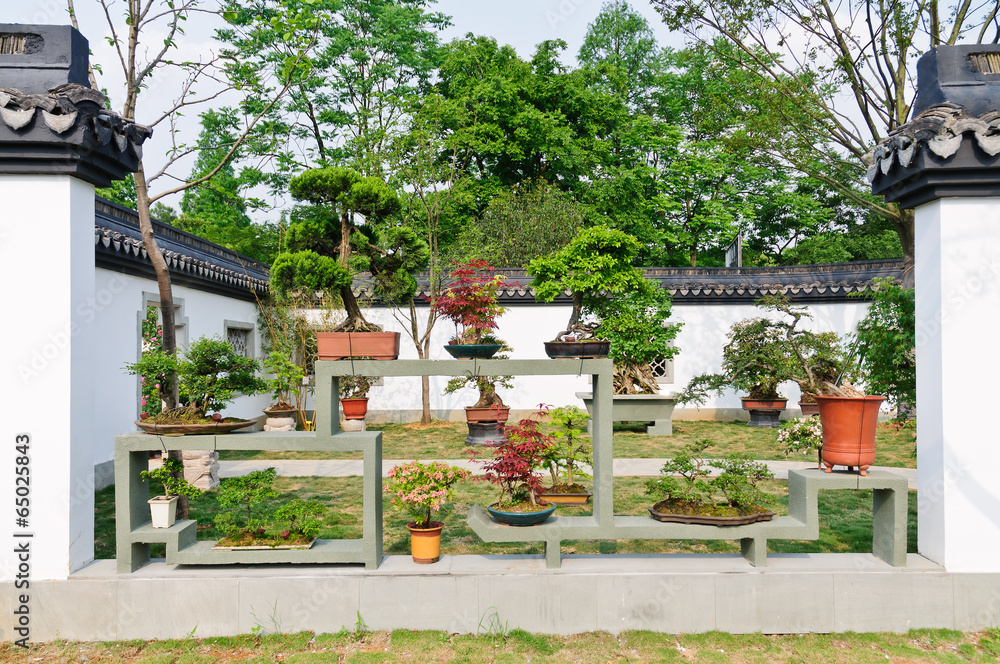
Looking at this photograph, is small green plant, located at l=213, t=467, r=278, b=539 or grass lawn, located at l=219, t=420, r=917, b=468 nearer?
small green plant, located at l=213, t=467, r=278, b=539

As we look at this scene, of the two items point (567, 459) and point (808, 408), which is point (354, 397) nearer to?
point (567, 459)

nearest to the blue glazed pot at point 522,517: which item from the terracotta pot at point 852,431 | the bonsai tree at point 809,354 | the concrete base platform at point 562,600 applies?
the concrete base platform at point 562,600

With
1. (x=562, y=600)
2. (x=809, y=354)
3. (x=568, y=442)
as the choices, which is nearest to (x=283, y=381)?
(x=568, y=442)

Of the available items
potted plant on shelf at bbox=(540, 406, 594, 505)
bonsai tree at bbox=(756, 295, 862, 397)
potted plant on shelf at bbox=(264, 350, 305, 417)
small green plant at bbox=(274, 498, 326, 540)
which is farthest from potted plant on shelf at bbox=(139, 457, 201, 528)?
bonsai tree at bbox=(756, 295, 862, 397)

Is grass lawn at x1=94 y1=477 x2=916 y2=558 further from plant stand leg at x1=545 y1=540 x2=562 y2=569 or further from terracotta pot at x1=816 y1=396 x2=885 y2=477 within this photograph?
terracotta pot at x1=816 y1=396 x2=885 y2=477

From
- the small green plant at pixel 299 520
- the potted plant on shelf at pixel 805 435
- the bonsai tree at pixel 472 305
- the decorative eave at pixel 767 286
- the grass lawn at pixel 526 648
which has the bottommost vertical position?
the grass lawn at pixel 526 648

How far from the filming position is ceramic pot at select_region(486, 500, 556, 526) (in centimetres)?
332

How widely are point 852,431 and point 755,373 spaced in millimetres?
7837

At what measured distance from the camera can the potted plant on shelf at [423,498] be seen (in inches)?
133

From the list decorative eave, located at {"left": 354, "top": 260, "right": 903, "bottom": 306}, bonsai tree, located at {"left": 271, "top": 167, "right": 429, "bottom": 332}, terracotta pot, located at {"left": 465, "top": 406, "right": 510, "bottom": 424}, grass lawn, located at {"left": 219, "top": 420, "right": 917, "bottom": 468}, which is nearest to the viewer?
bonsai tree, located at {"left": 271, "top": 167, "right": 429, "bottom": 332}

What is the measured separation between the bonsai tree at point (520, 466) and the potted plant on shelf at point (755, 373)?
23.2 ft

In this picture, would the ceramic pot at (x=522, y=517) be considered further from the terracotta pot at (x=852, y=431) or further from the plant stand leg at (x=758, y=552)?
the terracotta pot at (x=852, y=431)

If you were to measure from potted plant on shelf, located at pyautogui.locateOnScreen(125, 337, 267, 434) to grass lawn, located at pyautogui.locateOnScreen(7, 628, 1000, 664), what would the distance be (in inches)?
44.0

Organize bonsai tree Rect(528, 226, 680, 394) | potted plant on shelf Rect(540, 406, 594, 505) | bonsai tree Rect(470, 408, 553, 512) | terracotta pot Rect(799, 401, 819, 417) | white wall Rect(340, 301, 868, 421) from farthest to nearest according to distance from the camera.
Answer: white wall Rect(340, 301, 868, 421) → terracotta pot Rect(799, 401, 819, 417) → bonsai tree Rect(528, 226, 680, 394) → potted plant on shelf Rect(540, 406, 594, 505) → bonsai tree Rect(470, 408, 553, 512)
